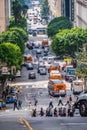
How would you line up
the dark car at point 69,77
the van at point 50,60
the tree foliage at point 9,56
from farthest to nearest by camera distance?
the van at point 50,60
the dark car at point 69,77
the tree foliage at point 9,56

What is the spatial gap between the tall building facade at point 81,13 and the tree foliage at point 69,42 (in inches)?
700

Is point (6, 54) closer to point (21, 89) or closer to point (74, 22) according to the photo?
point (21, 89)

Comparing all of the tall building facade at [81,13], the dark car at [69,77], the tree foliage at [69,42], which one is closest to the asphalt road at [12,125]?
the dark car at [69,77]

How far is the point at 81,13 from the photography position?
160 metres

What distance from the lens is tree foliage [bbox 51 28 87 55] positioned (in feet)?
406

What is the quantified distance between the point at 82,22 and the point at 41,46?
1362cm

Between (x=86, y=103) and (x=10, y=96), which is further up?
(x=86, y=103)

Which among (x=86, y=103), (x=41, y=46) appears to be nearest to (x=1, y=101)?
(x=86, y=103)

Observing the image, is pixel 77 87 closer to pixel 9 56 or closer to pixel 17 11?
pixel 9 56

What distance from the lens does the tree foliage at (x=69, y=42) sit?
124 m

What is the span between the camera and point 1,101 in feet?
228

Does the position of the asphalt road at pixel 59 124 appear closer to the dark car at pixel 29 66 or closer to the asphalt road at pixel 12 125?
the asphalt road at pixel 12 125

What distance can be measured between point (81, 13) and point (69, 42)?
119 feet

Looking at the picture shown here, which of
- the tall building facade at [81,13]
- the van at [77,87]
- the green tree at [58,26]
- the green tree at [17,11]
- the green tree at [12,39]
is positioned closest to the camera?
the van at [77,87]
